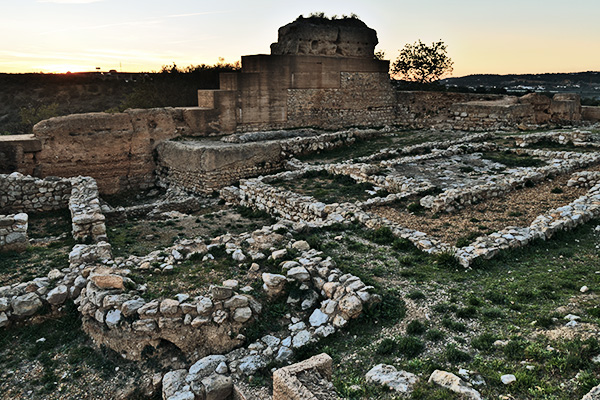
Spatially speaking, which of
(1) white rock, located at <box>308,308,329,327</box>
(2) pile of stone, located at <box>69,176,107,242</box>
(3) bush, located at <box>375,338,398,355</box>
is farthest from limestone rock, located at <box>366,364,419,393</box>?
(2) pile of stone, located at <box>69,176,107,242</box>

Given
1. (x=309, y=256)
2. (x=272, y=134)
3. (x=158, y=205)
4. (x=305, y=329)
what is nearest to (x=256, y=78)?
(x=272, y=134)

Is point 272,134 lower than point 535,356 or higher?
higher

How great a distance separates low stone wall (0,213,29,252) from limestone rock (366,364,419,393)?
7.07 m

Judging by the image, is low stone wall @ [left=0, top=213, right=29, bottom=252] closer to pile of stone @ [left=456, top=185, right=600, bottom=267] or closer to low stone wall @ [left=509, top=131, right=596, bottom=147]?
pile of stone @ [left=456, top=185, right=600, bottom=267]

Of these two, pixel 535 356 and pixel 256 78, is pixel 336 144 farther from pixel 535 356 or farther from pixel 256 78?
pixel 535 356

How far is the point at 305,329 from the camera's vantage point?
5703 millimetres

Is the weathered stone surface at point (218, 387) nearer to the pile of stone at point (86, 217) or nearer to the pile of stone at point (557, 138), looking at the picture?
the pile of stone at point (86, 217)

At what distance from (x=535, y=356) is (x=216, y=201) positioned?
1007cm

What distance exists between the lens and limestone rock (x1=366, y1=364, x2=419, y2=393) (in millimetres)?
4234

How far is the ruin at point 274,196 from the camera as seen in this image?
5648 mm

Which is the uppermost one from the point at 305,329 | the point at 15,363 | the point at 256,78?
the point at 256,78

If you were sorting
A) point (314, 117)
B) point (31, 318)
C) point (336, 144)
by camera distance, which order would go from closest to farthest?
1. point (31, 318)
2. point (336, 144)
3. point (314, 117)

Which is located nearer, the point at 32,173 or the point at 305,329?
the point at 305,329

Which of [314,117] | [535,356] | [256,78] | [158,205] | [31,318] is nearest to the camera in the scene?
[535,356]
